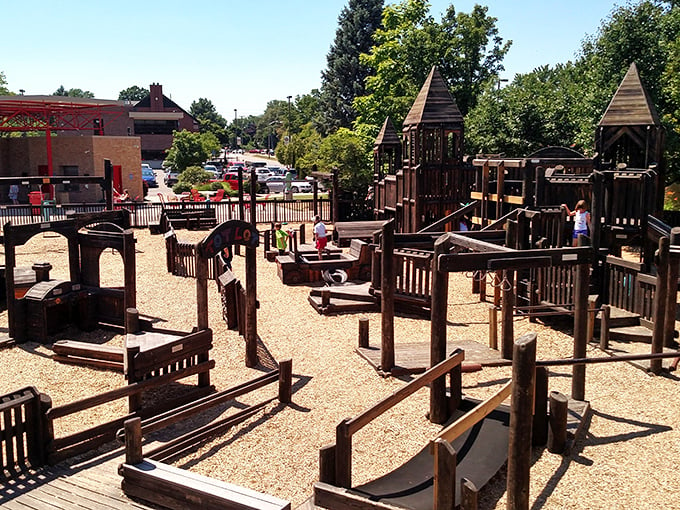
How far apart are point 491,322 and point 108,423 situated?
23.5 feet

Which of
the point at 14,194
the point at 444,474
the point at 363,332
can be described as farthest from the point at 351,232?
the point at 14,194

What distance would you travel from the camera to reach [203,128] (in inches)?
4146

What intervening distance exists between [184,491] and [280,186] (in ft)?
168

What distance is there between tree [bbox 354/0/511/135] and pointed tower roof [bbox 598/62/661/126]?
19.8 meters

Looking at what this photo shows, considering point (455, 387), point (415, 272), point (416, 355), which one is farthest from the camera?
point (415, 272)

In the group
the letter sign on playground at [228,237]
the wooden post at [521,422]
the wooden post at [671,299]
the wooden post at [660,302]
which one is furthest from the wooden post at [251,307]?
the wooden post at [671,299]

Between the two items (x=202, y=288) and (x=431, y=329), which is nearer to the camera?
(x=431, y=329)

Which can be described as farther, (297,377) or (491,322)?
(491,322)

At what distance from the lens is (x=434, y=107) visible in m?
24.0

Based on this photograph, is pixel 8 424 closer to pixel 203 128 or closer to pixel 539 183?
pixel 539 183

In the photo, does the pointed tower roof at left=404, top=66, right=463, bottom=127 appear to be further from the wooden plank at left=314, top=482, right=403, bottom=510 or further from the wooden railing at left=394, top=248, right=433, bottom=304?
the wooden plank at left=314, top=482, right=403, bottom=510

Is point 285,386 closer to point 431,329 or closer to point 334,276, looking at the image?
point 431,329

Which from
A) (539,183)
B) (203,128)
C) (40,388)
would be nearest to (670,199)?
(539,183)

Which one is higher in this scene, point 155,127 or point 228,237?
point 155,127
